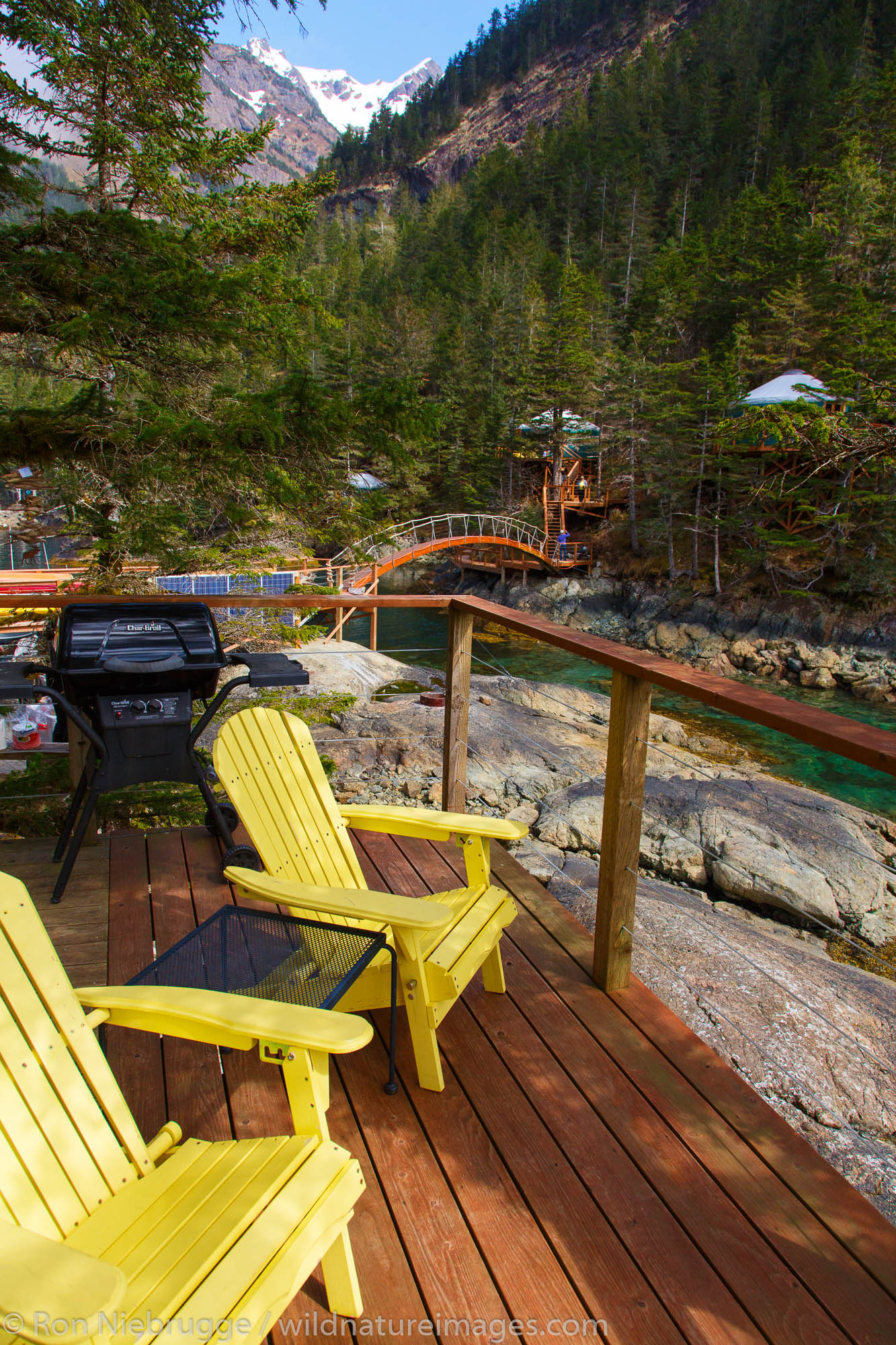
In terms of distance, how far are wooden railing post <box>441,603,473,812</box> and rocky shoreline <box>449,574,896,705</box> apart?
10.2 m

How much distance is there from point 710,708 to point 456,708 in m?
7.46

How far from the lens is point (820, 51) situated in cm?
3641

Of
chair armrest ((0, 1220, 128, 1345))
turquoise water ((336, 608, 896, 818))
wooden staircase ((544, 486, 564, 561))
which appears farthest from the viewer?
wooden staircase ((544, 486, 564, 561))

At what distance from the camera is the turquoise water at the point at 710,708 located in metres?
10.4

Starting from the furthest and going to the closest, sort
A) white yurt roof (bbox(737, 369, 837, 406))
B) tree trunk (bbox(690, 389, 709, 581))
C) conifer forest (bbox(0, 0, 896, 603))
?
tree trunk (bbox(690, 389, 709, 581))
white yurt roof (bbox(737, 369, 837, 406))
conifer forest (bbox(0, 0, 896, 603))

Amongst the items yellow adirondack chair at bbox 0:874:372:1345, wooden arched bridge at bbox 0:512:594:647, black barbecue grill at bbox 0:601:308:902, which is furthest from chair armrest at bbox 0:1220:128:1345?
wooden arched bridge at bbox 0:512:594:647

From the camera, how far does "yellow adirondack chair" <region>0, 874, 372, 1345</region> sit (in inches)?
38.8

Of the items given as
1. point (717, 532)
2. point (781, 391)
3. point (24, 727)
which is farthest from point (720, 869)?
point (781, 391)

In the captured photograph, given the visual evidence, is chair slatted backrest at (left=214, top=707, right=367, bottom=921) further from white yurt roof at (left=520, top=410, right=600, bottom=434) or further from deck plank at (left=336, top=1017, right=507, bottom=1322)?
white yurt roof at (left=520, top=410, right=600, bottom=434)

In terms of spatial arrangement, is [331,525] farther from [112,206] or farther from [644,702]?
[644,702]

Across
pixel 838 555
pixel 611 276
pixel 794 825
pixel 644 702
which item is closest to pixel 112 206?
pixel 644 702

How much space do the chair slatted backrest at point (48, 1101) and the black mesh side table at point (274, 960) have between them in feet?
0.94

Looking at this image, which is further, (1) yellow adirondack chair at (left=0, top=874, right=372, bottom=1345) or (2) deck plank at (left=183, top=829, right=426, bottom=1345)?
(2) deck plank at (left=183, top=829, right=426, bottom=1345)

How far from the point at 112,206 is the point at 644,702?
5.63 meters
